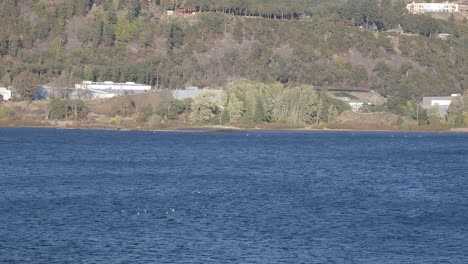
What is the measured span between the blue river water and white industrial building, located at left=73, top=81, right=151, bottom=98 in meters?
55.8

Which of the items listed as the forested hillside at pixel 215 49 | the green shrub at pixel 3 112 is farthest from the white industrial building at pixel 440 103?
the green shrub at pixel 3 112

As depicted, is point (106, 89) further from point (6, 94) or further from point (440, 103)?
point (440, 103)

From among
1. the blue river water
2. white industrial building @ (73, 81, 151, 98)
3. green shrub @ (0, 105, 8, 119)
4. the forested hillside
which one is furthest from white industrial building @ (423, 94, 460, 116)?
the blue river water

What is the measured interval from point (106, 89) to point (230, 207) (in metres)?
104

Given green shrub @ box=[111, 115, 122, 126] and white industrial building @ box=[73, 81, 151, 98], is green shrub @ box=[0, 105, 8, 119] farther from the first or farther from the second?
green shrub @ box=[111, 115, 122, 126]

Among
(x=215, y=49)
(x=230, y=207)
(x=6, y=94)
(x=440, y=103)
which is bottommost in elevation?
(x=230, y=207)

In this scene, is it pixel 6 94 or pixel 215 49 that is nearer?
pixel 6 94

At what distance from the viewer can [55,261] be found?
33.8 m

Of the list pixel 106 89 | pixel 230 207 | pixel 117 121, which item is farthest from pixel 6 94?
pixel 230 207

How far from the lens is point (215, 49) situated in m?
186

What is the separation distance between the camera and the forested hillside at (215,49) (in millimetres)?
174212

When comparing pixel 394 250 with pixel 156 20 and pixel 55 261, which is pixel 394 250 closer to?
pixel 55 261

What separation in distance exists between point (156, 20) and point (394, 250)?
531 feet

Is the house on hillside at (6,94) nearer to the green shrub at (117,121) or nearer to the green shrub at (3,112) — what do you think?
the green shrub at (3,112)
